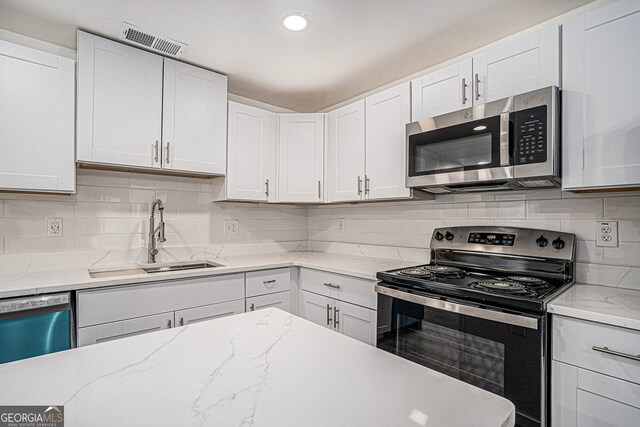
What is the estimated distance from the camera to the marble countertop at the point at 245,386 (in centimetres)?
54

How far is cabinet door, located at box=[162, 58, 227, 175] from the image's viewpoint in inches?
90.8

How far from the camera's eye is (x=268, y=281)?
248cm

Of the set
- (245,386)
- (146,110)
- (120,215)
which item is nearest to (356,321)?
(245,386)

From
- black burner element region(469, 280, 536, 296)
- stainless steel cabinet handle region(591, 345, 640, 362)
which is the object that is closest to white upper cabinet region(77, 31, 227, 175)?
black burner element region(469, 280, 536, 296)

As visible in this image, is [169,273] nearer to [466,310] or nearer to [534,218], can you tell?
[466,310]

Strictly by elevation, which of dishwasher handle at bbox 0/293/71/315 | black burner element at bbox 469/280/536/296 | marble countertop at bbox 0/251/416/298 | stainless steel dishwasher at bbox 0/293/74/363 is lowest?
stainless steel dishwasher at bbox 0/293/74/363

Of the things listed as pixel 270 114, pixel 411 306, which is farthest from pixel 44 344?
pixel 270 114

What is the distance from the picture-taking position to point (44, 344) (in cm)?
162

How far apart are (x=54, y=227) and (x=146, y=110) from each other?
94 cm

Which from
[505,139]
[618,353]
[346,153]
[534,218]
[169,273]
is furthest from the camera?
[346,153]

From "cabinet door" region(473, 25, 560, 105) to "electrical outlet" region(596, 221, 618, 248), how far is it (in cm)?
74

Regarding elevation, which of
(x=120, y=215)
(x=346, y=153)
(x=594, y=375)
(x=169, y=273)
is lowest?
(x=594, y=375)

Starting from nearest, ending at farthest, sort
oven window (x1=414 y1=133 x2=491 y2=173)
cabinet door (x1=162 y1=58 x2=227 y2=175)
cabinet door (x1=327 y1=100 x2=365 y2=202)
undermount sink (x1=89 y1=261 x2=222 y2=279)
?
oven window (x1=414 y1=133 x2=491 y2=173)
undermount sink (x1=89 y1=261 x2=222 y2=279)
cabinet door (x1=162 y1=58 x2=227 y2=175)
cabinet door (x1=327 y1=100 x2=365 y2=202)

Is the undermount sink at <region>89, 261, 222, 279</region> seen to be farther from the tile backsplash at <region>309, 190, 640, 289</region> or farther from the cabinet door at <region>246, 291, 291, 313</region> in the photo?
the tile backsplash at <region>309, 190, 640, 289</region>
